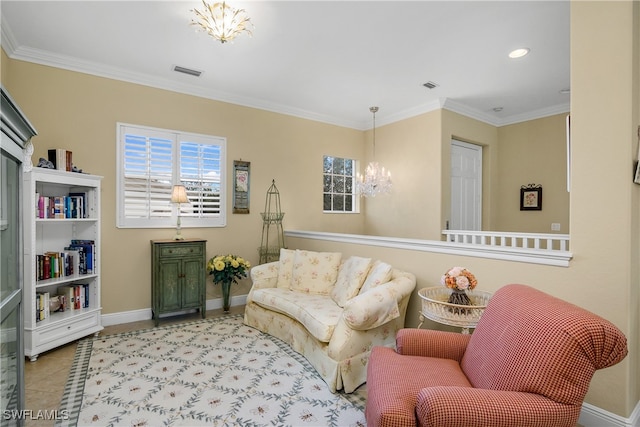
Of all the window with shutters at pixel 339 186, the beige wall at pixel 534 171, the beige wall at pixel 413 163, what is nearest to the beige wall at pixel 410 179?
the beige wall at pixel 413 163

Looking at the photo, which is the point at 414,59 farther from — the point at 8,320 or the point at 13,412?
the point at 13,412

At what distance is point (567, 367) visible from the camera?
122 centimetres

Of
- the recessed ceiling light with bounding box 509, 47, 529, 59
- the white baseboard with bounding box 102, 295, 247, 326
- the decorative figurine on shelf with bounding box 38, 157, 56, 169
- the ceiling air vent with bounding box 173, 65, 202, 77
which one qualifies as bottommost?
the white baseboard with bounding box 102, 295, 247, 326

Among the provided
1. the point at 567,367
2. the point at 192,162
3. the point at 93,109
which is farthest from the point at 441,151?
the point at 93,109

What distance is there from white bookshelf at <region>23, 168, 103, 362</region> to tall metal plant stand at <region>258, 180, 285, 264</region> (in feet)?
6.73

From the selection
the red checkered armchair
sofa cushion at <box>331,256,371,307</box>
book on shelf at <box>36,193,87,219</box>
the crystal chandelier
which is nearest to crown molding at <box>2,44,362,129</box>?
book on shelf at <box>36,193,87,219</box>

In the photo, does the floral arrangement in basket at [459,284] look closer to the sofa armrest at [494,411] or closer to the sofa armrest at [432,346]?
the sofa armrest at [432,346]

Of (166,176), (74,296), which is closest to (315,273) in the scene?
(166,176)

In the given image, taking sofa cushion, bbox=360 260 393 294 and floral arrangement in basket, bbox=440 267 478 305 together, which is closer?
floral arrangement in basket, bbox=440 267 478 305

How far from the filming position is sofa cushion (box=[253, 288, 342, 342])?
256 cm

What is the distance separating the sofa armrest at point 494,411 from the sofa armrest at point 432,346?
0.65 metres

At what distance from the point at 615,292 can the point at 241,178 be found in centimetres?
398

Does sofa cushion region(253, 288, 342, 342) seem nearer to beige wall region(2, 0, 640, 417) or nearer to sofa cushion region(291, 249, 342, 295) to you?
sofa cushion region(291, 249, 342, 295)

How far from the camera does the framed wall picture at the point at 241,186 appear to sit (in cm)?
451
